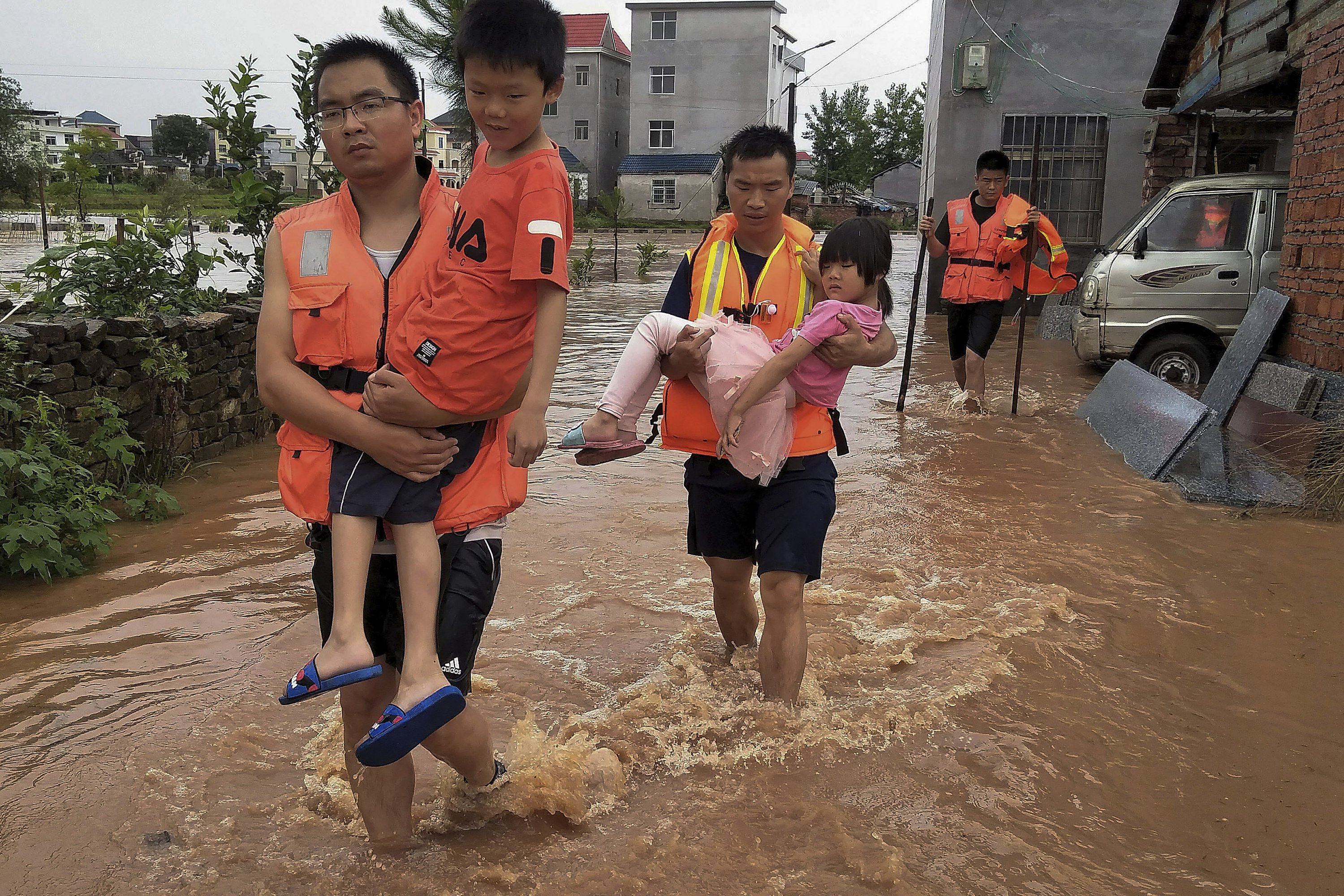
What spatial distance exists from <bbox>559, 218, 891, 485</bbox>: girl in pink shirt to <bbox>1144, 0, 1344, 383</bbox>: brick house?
532cm

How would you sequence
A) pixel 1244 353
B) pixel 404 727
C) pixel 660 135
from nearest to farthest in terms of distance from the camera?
pixel 404 727 → pixel 1244 353 → pixel 660 135

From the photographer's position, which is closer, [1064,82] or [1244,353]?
[1244,353]

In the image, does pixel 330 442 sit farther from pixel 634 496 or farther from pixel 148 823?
pixel 634 496

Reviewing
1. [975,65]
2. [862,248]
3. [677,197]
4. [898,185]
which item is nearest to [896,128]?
[898,185]

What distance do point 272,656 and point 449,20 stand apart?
A: 29.9 meters

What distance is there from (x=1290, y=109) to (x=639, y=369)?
11.4 m

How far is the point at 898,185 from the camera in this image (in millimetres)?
64812

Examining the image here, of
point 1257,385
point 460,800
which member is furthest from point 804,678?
point 1257,385

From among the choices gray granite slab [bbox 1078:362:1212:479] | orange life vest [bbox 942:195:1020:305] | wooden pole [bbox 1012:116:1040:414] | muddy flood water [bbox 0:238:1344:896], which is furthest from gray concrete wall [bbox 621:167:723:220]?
muddy flood water [bbox 0:238:1344:896]

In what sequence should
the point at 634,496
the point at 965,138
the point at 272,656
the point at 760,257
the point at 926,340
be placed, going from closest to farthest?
the point at 760,257 < the point at 272,656 < the point at 634,496 < the point at 926,340 < the point at 965,138

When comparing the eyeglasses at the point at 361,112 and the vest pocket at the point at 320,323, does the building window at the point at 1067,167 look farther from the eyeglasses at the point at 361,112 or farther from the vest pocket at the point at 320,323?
the vest pocket at the point at 320,323

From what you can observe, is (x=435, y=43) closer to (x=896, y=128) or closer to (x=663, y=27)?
(x=663, y=27)

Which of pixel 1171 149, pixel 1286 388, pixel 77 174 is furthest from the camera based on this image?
pixel 1171 149

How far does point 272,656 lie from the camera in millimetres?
4551
